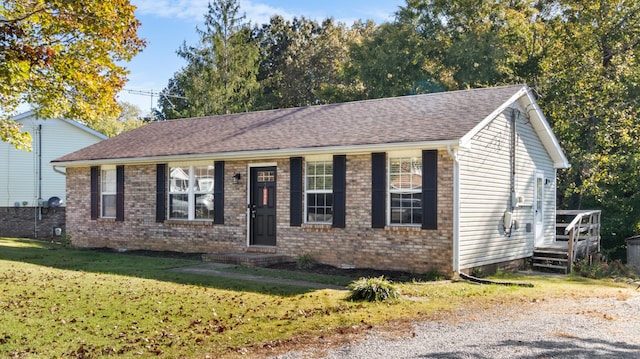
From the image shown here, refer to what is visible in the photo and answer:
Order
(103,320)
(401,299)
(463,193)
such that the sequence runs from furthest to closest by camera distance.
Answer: (463,193) → (401,299) → (103,320)

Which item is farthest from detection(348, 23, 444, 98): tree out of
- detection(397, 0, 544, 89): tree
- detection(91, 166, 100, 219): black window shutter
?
detection(91, 166, 100, 219): black window shutter

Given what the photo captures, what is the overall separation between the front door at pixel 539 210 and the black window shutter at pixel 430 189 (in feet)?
17.2

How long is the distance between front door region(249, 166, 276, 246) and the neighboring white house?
50.8 feet

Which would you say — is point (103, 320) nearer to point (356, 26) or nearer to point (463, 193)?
point (463, 193)

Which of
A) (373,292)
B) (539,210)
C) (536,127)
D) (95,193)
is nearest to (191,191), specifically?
(95,193)

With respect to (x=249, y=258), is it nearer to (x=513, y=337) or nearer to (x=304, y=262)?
(x=304, y=262)

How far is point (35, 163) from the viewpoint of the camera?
1052 inches

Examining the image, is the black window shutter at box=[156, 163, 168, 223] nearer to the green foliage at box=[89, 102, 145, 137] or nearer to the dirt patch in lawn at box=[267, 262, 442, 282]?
the dirt patch in lawn at box=[267, 262, 442, 282]

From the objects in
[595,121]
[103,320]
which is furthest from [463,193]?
[595,121]

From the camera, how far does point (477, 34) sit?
87.6 feet

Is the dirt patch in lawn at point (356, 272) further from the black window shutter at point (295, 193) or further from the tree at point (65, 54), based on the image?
the tree at point (65, 54)

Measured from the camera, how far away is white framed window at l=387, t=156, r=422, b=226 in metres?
12.5

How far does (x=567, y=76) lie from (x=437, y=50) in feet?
22.8

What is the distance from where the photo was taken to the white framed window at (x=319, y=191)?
13.7 m
